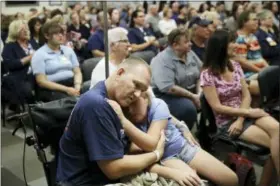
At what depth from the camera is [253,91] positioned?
323cm

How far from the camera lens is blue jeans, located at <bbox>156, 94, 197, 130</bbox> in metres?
2.94

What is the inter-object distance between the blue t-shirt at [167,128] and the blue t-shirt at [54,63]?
1.65m

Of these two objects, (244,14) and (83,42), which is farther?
(83,42)

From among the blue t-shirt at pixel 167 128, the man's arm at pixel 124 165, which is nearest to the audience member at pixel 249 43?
the blue t-shirt at pixel 167 128

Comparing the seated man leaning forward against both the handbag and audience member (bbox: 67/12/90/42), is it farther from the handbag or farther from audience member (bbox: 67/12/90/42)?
audience member (bbox: 67/12/90/42)

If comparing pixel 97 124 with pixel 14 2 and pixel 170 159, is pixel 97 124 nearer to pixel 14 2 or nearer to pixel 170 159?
pixel 170 159

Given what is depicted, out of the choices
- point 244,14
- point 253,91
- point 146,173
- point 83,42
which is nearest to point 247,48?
point 244,14

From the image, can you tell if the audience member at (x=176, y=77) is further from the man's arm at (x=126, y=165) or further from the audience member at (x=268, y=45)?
the audience member at (x=268, y=45)

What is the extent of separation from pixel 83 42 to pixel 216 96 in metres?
3.17

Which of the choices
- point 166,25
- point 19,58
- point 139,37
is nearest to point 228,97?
point 19,58

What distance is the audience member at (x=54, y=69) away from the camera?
3.21 metres

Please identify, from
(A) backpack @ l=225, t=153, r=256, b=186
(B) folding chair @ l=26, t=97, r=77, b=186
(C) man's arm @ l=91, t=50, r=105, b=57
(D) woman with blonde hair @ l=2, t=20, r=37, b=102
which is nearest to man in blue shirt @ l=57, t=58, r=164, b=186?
(B) folding chair @ l=26, t=97, r=77, b=186

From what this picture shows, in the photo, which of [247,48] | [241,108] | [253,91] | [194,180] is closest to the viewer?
[194,180]

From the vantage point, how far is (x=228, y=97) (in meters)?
2.49
